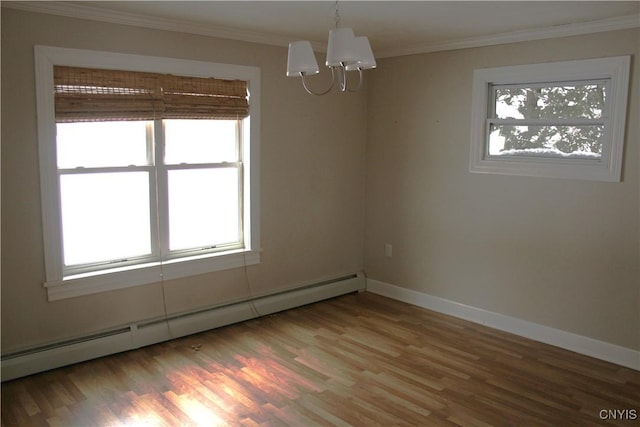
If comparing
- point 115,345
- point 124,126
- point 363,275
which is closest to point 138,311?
point 115,345

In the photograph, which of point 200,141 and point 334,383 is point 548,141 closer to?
point 334,383

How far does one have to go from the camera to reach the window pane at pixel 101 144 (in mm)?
3641

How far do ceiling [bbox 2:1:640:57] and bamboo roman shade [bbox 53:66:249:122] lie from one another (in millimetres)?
363

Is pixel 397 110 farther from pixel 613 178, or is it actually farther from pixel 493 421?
pixel 493 421

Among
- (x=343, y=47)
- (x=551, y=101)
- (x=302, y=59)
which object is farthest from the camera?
(x=551, y=101)

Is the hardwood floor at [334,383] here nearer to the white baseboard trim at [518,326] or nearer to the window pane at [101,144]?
the white baseboard trim at [518,326]

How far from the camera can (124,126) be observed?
3.87m

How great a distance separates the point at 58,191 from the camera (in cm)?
354

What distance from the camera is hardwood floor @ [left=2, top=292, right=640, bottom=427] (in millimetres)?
3043

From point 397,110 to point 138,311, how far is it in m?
2.88

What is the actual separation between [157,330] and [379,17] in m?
2.77

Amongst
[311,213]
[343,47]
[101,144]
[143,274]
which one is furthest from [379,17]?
[143,274]

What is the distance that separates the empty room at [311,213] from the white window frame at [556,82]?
0.05 ft

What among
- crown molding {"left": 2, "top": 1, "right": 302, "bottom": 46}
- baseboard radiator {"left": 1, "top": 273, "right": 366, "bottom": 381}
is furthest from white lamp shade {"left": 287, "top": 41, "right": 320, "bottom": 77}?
baseboard radiator {"left": 1, "top": 273, "right": 366, "bottom": 381}
